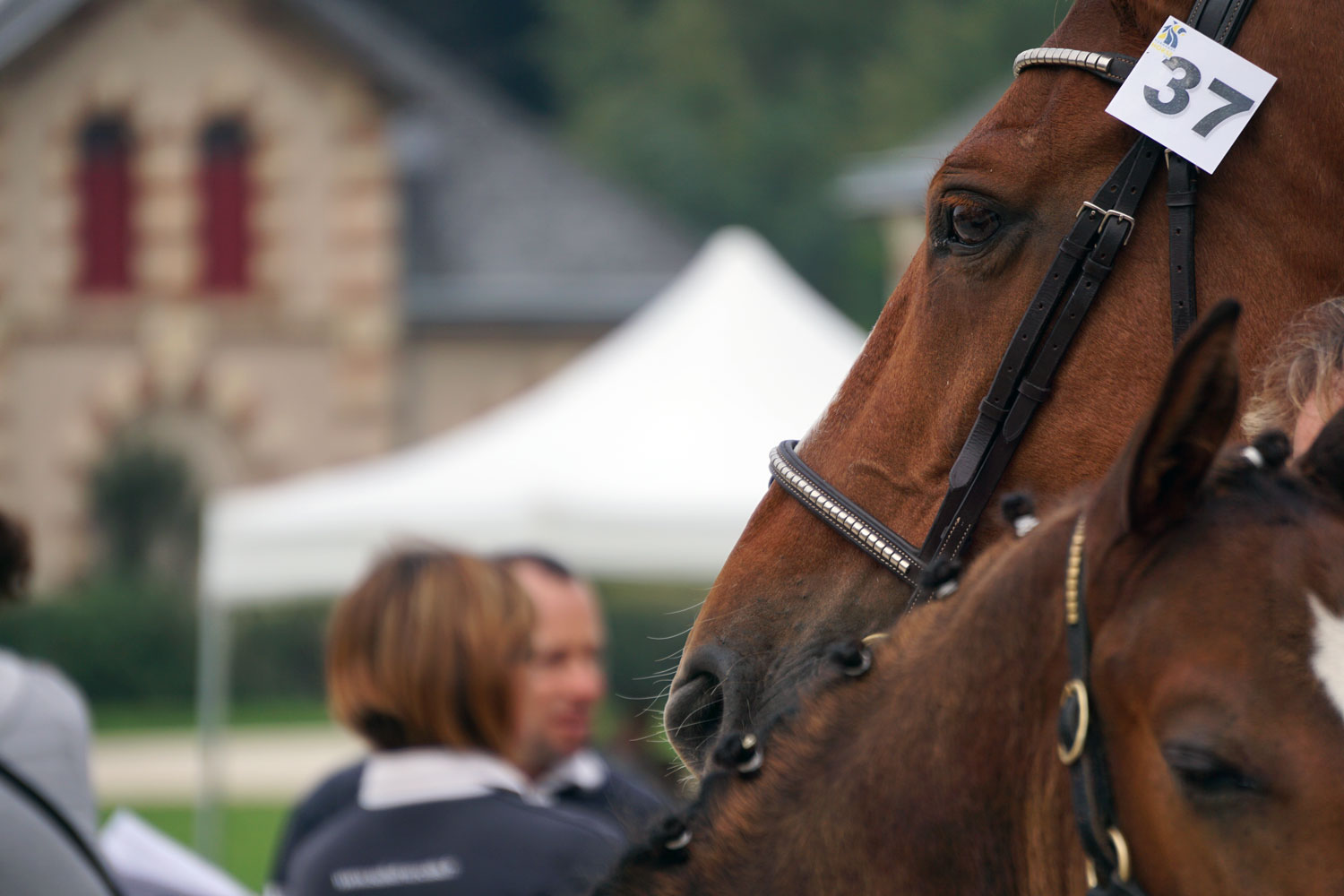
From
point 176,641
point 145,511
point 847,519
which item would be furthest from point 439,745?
point 145,511

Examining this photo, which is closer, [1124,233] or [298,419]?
[1124,233]

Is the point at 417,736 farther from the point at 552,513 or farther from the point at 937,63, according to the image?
the point at 937,63

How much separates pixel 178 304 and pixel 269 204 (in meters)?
2.05

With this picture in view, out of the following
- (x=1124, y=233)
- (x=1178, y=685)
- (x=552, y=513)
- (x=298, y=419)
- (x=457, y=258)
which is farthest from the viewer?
(x=457, y=258)

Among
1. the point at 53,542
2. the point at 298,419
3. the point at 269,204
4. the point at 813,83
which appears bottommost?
the point at 53,542

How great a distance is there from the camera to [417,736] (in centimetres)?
309

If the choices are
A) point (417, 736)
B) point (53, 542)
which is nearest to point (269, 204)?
point (53, 542)

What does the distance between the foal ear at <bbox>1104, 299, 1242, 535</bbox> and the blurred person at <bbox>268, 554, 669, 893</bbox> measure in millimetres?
2818

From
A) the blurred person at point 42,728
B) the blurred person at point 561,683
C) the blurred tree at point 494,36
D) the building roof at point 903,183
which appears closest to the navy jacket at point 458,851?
the blurred person at point 42,728

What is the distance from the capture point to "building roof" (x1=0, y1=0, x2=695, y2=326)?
22375 mm

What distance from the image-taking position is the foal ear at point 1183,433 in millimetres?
1149

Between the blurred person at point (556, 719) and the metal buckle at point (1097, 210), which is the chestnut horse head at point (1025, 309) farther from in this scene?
the blurred person at point (556, 719)

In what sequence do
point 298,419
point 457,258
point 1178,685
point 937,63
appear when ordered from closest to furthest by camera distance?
1. point 1178,685
2. point 298,419
3. point 457,258
4. point 937,63

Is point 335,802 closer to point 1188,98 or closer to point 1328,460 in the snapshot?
point 1188,98
